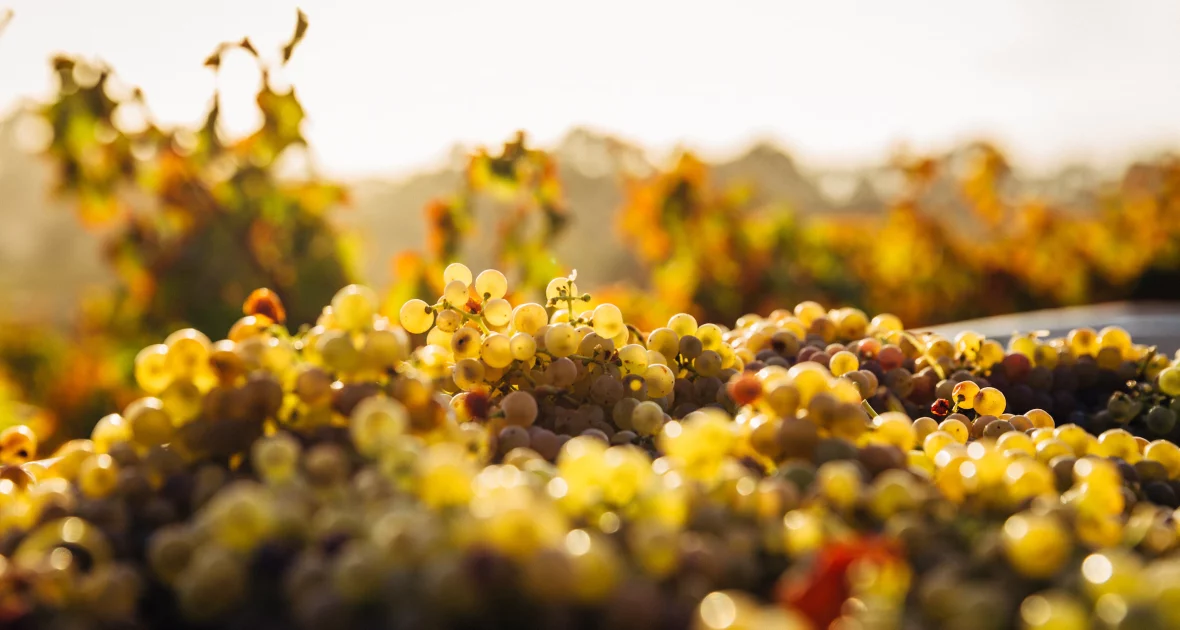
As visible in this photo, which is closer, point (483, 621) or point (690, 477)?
point (483, 621)

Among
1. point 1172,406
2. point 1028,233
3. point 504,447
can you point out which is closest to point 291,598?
point 504,447

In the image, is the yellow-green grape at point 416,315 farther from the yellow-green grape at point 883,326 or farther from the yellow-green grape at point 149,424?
the yellow-green grape at point 883,326

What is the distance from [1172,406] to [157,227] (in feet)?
10.5

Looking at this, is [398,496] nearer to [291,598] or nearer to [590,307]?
[291,598]

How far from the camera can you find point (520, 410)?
887 millimetres

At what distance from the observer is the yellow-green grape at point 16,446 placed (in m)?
0.96

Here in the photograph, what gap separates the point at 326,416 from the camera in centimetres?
72

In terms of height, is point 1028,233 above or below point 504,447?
below

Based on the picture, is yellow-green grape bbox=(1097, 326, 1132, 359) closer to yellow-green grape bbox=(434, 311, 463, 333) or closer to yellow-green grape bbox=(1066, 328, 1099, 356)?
yellow-green grape bbox=(1066, 328, 1099, 356)

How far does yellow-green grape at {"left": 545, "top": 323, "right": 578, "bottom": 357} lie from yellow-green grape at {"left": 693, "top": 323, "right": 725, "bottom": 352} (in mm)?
212

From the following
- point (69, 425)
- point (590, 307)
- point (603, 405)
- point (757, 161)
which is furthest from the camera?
point (757, 161)

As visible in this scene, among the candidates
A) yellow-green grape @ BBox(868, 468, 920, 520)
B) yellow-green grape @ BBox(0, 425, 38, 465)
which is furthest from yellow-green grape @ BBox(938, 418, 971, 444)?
yellow-green grape @ BBox(0, 425, 38, 465)

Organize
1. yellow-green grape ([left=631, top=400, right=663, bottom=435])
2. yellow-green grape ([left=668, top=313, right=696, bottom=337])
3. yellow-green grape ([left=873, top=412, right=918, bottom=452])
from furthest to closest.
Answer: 1. yellow-green grape ([left=668, top=313, right=696, bottom=337])
2. yellow-green grape ([left=631, top=400, right=663, bottom=435])
3. yellow-green grape ([left=873, top=412, right=918, bottom=452])

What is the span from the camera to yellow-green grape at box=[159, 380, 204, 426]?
2.33 ft
